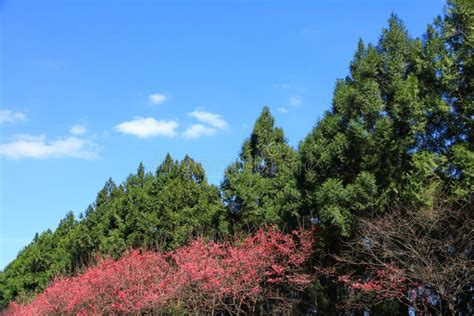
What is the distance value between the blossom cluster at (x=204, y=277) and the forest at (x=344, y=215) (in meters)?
0.04

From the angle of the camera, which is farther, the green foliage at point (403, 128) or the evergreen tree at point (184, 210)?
the evergreen tree at point (184, 210)

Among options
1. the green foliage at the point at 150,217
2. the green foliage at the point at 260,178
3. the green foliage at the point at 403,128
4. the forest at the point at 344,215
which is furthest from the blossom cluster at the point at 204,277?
the green foliage at the point at 403,128

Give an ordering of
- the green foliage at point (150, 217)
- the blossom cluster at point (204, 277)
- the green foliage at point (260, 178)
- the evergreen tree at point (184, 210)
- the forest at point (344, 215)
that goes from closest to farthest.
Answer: the forest at point (344, 215) < the blossom cluster at point (204, 277) < the green foliage at point (260, 178) < the evergreen tree at point (184, 210) < the green foliage at point (150, 217)

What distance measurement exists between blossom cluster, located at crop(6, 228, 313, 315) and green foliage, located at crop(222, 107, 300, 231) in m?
→ 0.57

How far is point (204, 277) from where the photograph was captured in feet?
38.9

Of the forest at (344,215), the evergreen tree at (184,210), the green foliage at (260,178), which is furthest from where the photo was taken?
the evergreen tree at (184,210)

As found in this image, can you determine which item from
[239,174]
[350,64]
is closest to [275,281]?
[239,174]

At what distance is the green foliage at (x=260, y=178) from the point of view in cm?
1260

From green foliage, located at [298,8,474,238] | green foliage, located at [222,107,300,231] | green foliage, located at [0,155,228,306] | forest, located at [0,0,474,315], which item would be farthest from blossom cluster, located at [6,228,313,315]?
green foliage, located at [298,8,474,238]

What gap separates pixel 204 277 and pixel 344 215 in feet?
15.2

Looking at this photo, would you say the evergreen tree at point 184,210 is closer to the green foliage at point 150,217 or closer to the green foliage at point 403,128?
the green foliage at point 150,217

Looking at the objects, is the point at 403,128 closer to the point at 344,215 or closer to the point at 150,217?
the point at 344,215

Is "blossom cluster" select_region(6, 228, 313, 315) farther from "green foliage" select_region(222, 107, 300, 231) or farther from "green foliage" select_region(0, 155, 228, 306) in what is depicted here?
"green foliage" select_region(0, 155, 228, 306)

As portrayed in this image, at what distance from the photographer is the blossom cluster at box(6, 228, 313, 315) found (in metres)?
11.3
